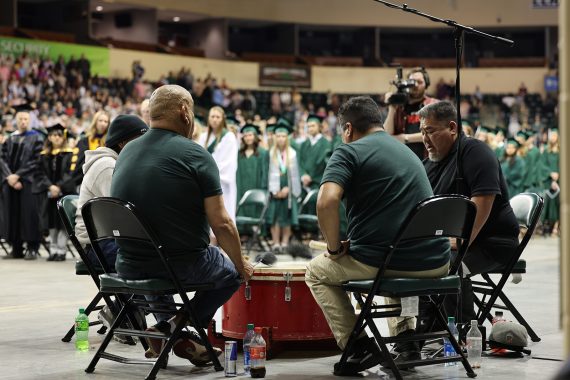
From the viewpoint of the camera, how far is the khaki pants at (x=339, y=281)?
4906 millimetres

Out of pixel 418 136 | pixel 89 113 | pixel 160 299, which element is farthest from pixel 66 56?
pixel 160 299

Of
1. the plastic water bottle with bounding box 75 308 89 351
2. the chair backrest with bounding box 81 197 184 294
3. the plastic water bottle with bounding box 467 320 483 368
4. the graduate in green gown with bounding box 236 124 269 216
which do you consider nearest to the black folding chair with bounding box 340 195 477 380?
the plastic water bottle with bounding box 467 320 483 368

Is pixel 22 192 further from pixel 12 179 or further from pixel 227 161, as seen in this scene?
pixel 227 161

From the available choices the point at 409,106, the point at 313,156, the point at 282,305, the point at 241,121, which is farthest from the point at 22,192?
the point at 241,121

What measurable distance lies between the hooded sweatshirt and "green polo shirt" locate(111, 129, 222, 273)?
0.95m

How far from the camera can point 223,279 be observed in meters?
4.98

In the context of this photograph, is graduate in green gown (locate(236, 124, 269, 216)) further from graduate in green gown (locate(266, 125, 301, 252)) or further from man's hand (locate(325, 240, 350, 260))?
man's hand (locate(325, 240, 350, 260))

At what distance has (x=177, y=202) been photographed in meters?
4.85

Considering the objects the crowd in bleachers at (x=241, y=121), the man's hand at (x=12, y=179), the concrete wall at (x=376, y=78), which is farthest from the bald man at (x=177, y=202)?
the concrete wall at (x=376, y=78)

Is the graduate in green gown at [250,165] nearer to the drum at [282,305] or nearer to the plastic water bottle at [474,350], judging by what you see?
the drum at [282,305]

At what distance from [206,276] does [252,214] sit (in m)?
9.01

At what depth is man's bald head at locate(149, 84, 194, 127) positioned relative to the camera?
5035 millimetres

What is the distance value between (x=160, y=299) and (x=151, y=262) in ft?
1.69

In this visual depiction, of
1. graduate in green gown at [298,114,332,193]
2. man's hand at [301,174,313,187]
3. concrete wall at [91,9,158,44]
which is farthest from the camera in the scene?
concrete wall at [91,9,158,44]
